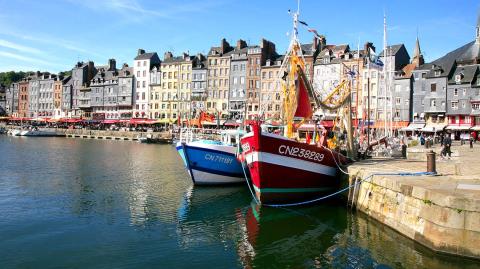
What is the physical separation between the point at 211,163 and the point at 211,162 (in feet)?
0.34

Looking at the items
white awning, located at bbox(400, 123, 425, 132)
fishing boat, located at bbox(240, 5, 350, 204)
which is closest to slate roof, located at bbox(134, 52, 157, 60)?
white awning, located at bbox(400, 123, 425, 132)

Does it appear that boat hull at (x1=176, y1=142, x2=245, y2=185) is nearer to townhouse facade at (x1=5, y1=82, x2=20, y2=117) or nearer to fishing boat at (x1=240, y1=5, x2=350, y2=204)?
fishing boat at (x1=240, y1=5, x2=350, y2=204)

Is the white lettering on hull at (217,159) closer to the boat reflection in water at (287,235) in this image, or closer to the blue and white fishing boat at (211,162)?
the blue and white fishing boat at (211,162)

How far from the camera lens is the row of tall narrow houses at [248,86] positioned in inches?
2442

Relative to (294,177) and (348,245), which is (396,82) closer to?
(294,177)

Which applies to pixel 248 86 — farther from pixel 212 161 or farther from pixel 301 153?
pixel 301 153

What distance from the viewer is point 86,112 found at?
11750 centimetres

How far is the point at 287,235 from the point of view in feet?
53.3

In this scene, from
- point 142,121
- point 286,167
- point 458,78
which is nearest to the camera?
point 286,167

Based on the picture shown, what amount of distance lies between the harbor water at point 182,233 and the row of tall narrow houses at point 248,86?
29.6ft

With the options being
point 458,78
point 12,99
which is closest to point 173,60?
point 458,78

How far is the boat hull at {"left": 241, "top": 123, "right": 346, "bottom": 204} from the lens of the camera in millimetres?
19516

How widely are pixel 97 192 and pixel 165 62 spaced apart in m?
80.6

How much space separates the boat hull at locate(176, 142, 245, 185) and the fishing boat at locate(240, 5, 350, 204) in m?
5.70
